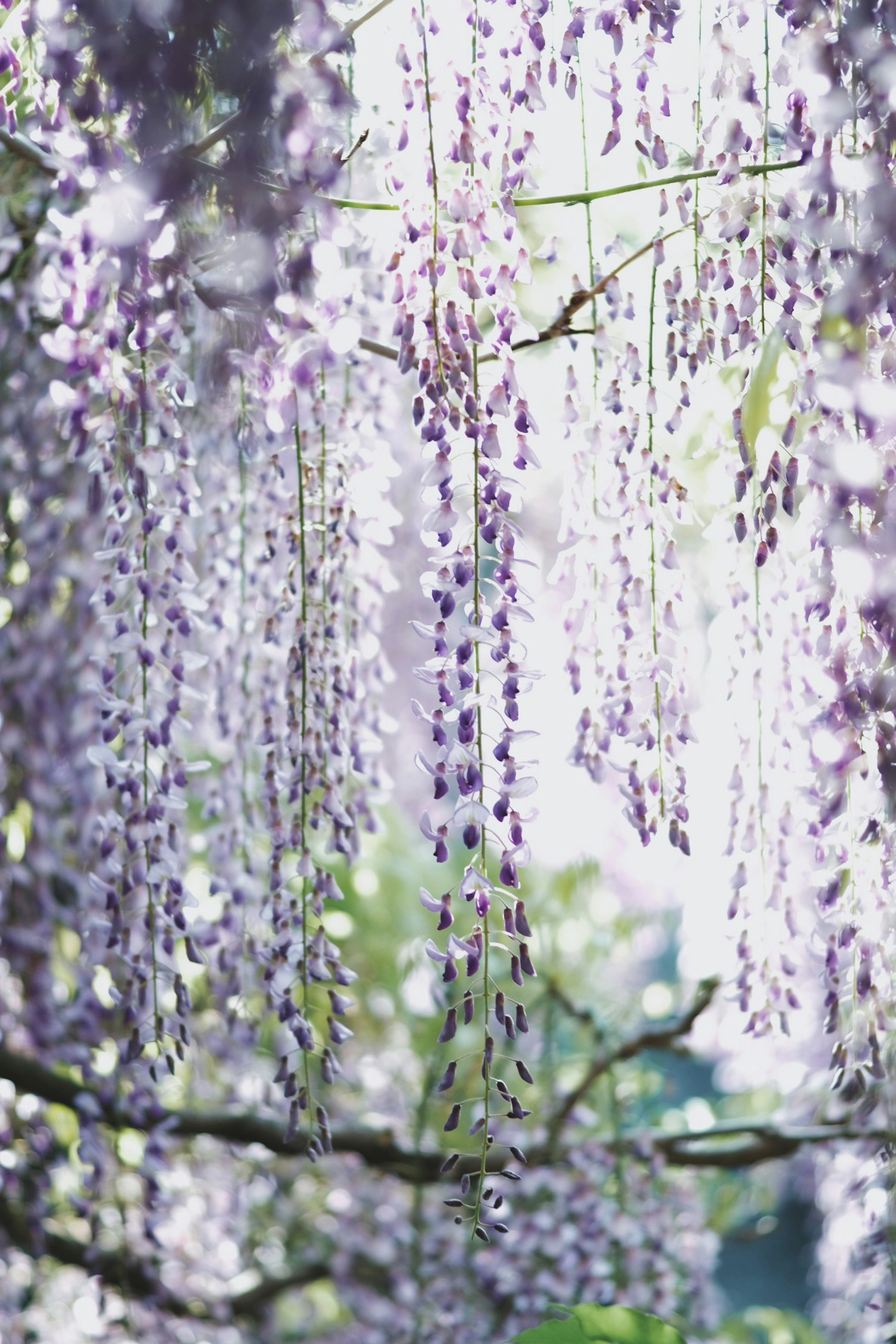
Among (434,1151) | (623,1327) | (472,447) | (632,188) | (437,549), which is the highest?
(632,188)

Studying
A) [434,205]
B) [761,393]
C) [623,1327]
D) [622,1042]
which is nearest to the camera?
[761,393]

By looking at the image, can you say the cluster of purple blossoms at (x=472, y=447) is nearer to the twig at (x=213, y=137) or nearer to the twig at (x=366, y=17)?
the twig at (x=366, y=17)

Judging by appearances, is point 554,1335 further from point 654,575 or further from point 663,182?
point 663,182

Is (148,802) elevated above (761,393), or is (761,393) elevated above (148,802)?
(761,393)

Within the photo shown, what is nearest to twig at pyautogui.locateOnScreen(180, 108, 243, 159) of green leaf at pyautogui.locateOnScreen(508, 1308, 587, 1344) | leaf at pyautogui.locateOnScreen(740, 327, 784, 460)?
leaf at pyautogui.locateOnScreen(740, 327, 784, 460)

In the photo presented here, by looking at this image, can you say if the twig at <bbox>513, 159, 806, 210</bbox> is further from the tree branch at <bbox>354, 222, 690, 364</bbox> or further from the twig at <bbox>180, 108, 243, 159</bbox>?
the twig at <bbox>180, 108, 243, 159</bbox>

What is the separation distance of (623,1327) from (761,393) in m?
0.93

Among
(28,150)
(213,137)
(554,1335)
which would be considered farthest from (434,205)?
(554,1335)

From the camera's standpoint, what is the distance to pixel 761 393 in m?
0.80

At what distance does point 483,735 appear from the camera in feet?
3.35

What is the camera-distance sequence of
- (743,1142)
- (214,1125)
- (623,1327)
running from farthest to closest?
(743,1142) < (214,1125) < (623,1327)

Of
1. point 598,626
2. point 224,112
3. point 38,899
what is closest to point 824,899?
point 598,626

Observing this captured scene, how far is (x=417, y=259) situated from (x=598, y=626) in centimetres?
42

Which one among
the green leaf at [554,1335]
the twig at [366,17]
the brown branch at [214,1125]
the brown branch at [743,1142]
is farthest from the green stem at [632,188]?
the brown branch at [743,1142]
